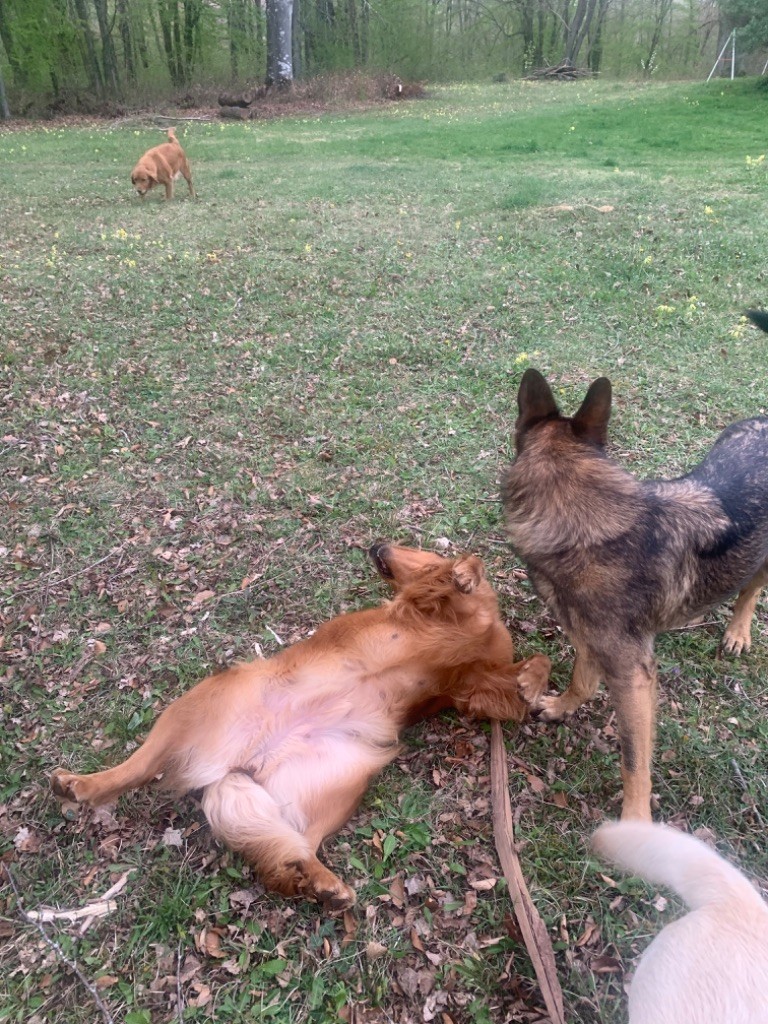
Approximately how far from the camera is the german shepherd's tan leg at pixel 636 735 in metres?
2.65

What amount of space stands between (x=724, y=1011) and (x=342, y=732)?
66.1 inches

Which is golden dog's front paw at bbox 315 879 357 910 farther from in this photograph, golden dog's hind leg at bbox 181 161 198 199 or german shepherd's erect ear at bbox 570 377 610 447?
golden dog's hind leg at bbox 181 161 198 199

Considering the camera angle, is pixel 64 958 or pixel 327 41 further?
pixel 327 41

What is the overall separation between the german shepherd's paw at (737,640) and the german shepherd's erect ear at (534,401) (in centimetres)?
163

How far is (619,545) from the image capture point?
108 inches

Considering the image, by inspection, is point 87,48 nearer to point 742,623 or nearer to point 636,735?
point 742,623

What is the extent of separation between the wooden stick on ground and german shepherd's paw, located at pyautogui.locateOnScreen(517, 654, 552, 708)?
0.22m

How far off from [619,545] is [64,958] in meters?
2.71

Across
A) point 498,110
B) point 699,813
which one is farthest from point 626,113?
point 699,813

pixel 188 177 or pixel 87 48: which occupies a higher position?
pixel 87 48

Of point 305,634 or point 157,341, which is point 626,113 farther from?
point 305,634

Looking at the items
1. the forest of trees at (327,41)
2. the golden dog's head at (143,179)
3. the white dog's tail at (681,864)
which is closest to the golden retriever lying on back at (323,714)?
the white dog's tail at (681,864)

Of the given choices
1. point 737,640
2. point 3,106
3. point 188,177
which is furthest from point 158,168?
point 3,106

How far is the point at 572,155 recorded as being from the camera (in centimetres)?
1525
